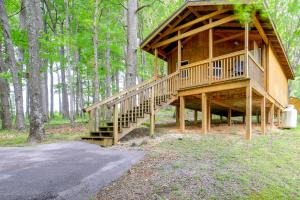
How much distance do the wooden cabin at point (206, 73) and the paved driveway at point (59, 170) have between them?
1.98 metres

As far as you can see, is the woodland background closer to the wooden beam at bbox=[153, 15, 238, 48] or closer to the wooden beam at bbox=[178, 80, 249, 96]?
the wooden beam at bbox=[153, 15, 238, 48]

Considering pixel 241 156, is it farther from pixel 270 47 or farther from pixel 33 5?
pixel 33 5

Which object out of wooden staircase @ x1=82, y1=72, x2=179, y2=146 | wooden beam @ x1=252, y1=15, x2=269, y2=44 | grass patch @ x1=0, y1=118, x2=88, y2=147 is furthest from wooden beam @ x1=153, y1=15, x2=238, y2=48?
grass patch @ x1=0, y1=118, x2=88, y2=147

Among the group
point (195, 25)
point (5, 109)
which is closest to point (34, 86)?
point (5, 109)

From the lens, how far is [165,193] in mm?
5070

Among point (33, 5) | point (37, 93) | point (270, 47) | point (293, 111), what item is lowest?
point (293, 111)

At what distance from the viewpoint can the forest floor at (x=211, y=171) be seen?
16.9 feet

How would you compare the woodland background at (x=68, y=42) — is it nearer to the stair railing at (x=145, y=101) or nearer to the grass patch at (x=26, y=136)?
the grass patch at (x=26, y=136)

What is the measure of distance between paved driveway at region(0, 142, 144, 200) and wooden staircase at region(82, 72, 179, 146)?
1178mm

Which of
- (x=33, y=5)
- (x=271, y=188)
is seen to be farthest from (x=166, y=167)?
(x=33, y=5)

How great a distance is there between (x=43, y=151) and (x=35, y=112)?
257 centimetres

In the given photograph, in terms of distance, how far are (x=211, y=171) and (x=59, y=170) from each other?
3582 mm

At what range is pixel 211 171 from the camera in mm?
6168

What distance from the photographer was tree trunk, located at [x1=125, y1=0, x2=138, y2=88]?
1364 cm
